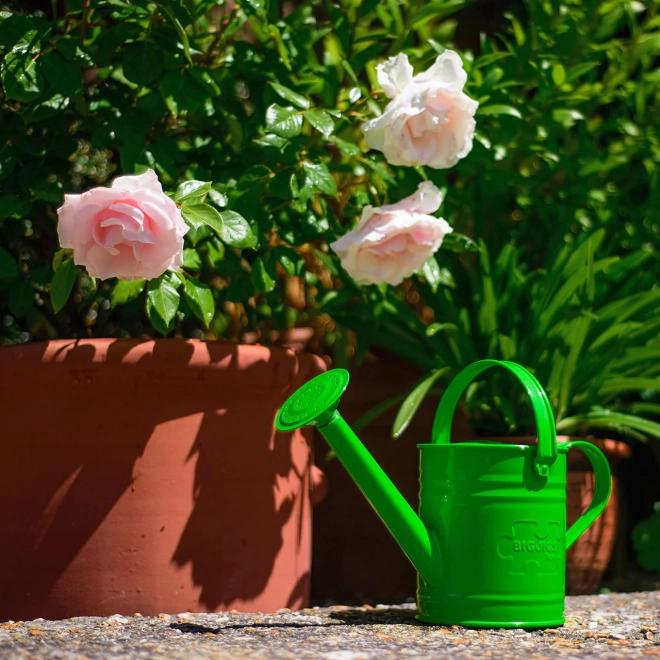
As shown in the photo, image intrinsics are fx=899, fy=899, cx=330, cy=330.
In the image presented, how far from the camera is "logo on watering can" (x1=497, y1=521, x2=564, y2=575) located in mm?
1084

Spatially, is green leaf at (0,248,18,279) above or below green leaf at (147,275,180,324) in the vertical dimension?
above

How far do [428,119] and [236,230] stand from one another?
31cm

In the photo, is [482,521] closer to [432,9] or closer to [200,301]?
[200,301]

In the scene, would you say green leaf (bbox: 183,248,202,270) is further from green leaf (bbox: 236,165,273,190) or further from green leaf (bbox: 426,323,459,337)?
green leaf (bbox: 426,323,459,337)

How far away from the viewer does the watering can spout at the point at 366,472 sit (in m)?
1.06

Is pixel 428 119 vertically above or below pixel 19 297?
above

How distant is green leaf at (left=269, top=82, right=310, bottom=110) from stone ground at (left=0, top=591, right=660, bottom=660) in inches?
27.7

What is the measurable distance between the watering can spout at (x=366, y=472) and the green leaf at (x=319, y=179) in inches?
12.0

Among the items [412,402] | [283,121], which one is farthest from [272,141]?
[412,402]

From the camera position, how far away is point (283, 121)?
4.08 feet

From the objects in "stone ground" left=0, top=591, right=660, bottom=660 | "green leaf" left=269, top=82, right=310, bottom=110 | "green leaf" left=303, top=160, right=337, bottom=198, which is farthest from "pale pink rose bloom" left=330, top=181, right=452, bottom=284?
"stone ground" left=0, top=591, right=660, bottom=660

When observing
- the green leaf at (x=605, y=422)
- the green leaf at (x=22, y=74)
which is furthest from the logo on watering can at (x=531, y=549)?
the green leaf at (x=22, y=74)

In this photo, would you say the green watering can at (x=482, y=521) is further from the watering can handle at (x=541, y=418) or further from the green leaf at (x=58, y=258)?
the green leaf at (x=58, y=258)

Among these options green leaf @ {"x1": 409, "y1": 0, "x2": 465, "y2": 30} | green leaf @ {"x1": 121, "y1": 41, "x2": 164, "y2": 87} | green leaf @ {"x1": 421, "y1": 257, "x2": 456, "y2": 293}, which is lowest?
green leaf @ {"x1": 421, "y1": 257, "x2": 456, "y2": 293}
